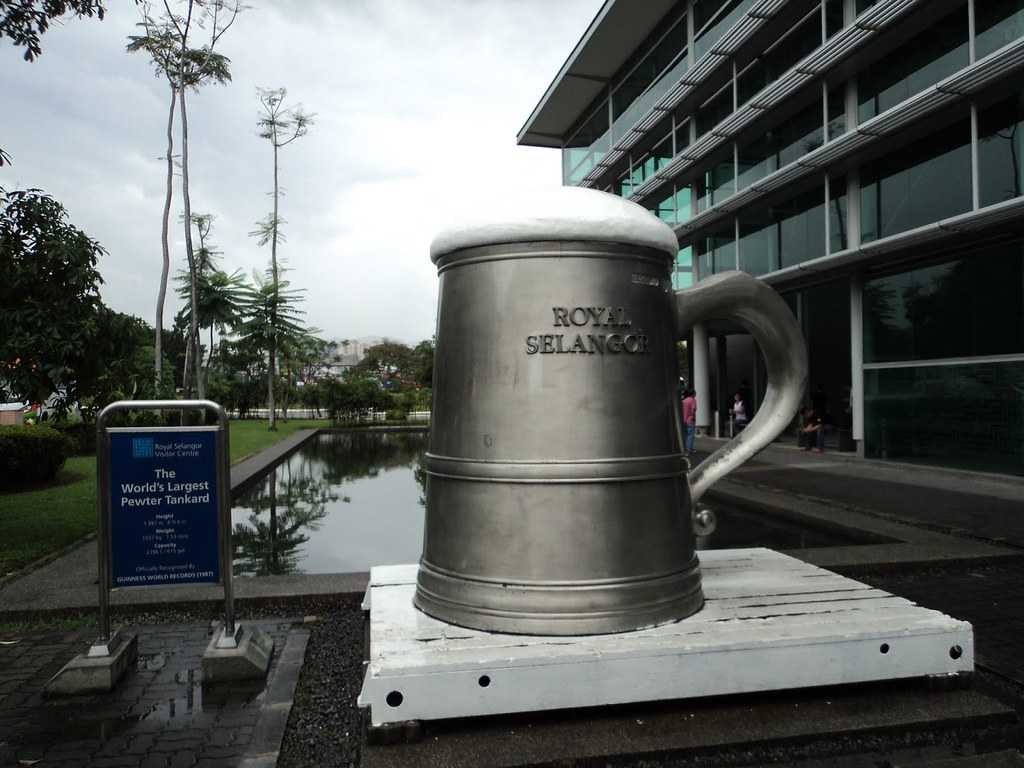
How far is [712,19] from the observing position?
1920 cm

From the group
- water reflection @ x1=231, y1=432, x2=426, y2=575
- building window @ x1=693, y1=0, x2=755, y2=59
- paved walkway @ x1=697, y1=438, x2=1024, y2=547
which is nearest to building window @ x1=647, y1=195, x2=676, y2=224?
building window @ x1=693, y1=0, x2=755, y2=59

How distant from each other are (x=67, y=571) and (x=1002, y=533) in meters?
8.15

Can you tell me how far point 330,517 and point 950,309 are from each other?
11452 mm

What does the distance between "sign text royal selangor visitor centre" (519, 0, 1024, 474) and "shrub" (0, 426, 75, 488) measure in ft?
47.2

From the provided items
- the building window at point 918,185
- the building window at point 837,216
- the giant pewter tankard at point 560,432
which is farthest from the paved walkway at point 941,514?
the building window at point 918,185

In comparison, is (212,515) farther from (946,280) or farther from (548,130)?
(548,130)

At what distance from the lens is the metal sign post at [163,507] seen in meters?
3.82

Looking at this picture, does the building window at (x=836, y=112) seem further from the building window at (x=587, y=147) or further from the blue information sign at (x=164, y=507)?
the blue information sign at (x=164, y=507)

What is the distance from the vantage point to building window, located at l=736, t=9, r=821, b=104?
16266 millimetres

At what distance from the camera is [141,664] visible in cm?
397

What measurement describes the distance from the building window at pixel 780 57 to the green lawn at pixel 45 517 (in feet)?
51.2

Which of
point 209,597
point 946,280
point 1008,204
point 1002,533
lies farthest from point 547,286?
point 946,280

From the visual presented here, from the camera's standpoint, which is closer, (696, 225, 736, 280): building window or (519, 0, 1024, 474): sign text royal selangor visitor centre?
(519, 0, 1024, 474): sign text royal selangor visitor centre

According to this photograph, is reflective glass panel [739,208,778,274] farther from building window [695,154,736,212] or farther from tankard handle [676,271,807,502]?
tankard handle [676,271,807,502]
